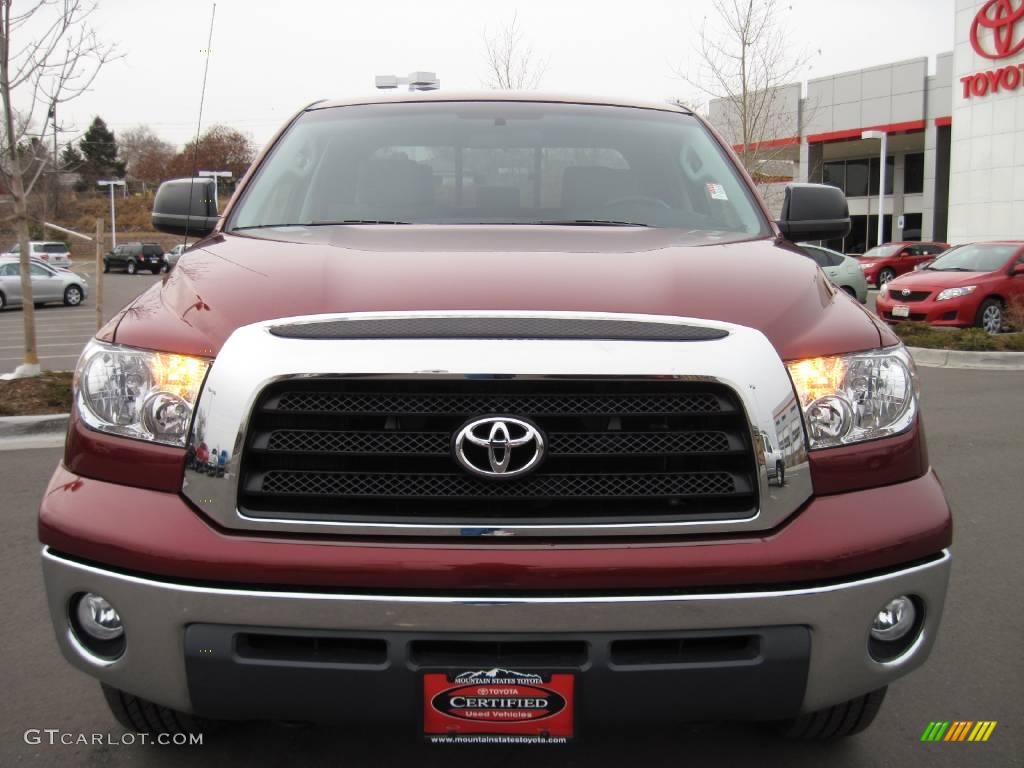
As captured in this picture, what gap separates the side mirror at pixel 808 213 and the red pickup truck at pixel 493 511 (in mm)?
1419

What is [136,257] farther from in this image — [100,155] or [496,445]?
[496,445]

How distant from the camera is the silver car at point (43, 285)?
88.1 ft

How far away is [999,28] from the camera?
27.1m

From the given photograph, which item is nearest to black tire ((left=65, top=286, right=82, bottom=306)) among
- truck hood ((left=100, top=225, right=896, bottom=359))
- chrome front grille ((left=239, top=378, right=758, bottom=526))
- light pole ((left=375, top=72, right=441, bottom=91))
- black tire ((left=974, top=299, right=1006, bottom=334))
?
black tire ((left=974, top=299, right=1006, bottom=334))

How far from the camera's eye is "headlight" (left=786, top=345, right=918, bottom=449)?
2.13m

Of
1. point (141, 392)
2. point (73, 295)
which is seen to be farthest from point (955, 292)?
point (73, 295)

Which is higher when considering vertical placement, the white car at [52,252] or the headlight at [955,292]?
the white car at [52,252]

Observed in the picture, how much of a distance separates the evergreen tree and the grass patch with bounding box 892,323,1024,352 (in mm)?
92194

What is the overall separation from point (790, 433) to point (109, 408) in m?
1.56

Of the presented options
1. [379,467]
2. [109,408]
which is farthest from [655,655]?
[109,408]

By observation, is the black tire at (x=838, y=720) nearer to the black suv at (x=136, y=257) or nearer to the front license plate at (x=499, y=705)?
the front license plate at (x=499, y=705)

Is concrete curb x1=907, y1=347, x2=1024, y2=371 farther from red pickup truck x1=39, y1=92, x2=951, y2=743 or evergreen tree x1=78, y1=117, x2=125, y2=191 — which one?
evergreen tree x1=78, y1=117, x2=125, y2=191

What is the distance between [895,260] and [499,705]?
2895 centimetres

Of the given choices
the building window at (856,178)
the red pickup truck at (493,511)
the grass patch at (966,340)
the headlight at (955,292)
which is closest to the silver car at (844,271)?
the headlight at (955,292)
